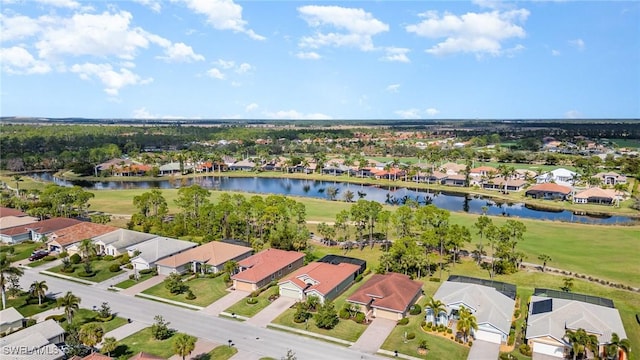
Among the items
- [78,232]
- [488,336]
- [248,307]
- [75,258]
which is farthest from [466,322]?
[78,232]

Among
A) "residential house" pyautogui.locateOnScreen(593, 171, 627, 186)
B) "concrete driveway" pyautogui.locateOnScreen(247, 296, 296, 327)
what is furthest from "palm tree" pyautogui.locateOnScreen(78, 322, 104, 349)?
"residential house" pyautogui.locateOnScreen(593, 171, 627, 186)

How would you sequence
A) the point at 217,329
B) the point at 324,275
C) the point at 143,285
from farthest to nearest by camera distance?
the point at 143,285, the point at 324,275, the point at 217,329

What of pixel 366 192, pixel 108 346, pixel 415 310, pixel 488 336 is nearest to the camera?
pixel 108 346

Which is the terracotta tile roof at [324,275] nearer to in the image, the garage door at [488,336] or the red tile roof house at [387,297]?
the red tile roof house at [387,297]

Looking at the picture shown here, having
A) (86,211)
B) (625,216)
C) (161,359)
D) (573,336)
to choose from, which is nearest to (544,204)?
(625,216)

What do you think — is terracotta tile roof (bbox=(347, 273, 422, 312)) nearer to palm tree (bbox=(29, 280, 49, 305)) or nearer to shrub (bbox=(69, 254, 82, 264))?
palm tree (bbox=(29, 280, 49, 305))

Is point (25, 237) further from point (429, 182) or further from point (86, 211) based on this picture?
point (429, 182)

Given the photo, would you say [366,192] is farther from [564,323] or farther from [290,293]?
[564,323]
